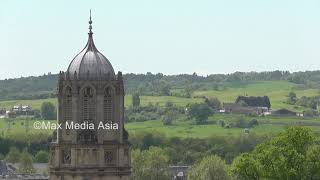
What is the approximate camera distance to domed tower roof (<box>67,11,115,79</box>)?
7769 centimetres

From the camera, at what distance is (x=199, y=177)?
A: 453 feet

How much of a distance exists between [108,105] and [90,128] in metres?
1.73

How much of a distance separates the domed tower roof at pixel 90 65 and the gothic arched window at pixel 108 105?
3.35 feet

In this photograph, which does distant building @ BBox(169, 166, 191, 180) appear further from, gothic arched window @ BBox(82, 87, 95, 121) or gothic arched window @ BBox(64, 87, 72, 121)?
gothic arched window @ BBox(82, 87, 95, 121)

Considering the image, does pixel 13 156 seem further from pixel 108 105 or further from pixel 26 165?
pixel 108 105

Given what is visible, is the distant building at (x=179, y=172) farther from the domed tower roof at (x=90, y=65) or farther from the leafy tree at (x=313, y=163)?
the domed tower roof at (x=90, y=65)

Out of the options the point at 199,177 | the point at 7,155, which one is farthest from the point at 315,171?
the point at 7,155

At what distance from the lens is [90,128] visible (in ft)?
253

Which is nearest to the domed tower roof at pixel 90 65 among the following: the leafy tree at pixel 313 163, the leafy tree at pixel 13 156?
the leafy tree at pixel 313 163

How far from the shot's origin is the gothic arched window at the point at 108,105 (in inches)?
3049

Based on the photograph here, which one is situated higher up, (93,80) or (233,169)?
(93,80)

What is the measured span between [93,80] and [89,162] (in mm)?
4790

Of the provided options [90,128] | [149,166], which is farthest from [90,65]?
[149,166]

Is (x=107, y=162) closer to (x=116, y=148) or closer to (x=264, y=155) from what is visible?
(x=116, y=148)
